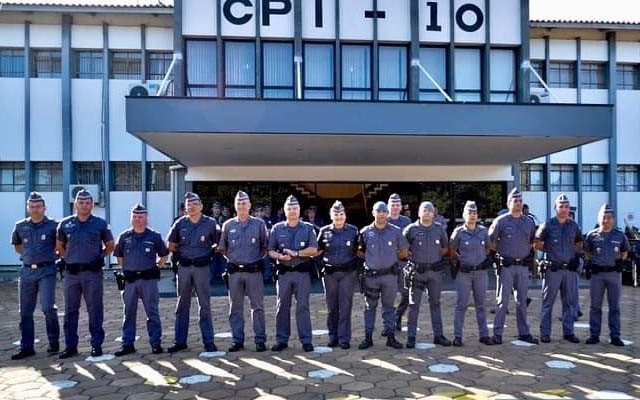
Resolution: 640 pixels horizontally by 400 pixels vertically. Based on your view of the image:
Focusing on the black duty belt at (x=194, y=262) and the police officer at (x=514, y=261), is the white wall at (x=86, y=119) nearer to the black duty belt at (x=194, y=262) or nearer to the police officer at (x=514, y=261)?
the black duty belt at (x=194, y=262)

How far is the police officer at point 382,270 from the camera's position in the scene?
6988 mm

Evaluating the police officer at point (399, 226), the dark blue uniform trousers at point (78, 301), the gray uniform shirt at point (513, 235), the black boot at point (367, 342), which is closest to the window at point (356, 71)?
the police officer at point (399, 226)

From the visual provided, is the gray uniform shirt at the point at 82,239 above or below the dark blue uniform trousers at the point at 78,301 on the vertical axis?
above

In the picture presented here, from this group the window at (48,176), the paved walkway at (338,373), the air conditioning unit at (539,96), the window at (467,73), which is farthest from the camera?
the window at (48,176)

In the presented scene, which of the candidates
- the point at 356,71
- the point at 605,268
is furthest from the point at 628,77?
the point at 605,268

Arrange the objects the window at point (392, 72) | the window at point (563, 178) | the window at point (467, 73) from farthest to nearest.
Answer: the window at point (563, 178), the window at point (467, 73), the window at point (392, 72)

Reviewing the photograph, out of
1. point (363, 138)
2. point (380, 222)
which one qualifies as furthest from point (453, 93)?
point (380, 222)

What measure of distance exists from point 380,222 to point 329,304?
1196mm

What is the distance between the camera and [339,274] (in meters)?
7.06

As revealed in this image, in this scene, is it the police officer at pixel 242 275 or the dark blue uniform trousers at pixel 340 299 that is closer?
the police officer at pixel 242 275

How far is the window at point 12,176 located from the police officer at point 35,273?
38.0 ft

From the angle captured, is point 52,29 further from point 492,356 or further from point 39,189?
point 492,356

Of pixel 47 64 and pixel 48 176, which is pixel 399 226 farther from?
pixel 47 64

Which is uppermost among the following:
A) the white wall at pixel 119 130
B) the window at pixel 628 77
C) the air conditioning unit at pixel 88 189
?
the window at pixel 628 77
